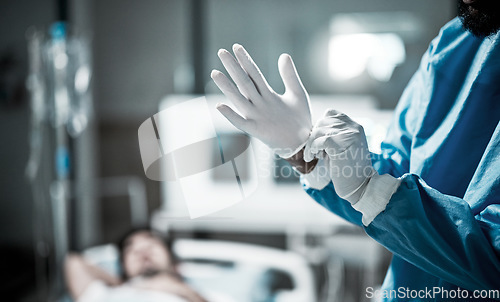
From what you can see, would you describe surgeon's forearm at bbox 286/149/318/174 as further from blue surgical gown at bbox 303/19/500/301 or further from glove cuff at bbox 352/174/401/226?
glove cuff at bbox 352/174/401/226

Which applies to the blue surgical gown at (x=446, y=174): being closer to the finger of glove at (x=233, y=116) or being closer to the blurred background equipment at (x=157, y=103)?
the finger of glove at (x=233, y=116)

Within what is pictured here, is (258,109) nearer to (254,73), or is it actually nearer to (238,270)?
(254,73)

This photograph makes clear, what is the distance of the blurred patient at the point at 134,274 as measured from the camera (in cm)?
184

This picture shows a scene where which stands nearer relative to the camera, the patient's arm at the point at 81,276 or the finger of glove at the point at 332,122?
the finger of glove at the point at 332,122

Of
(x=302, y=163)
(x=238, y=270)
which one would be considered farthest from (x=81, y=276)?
(x=302, y=163)

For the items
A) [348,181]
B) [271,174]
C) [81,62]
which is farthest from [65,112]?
[348,181]

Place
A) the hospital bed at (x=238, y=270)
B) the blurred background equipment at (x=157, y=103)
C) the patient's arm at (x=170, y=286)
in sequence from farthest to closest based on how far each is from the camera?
the blurred background equipment at (x=157, y=103), the hospital bed at (x=238, y=270), the patient's arm at (x=170, y=286)

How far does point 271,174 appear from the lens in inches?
104

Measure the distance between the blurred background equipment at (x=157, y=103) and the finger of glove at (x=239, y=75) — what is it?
1558 millimetres

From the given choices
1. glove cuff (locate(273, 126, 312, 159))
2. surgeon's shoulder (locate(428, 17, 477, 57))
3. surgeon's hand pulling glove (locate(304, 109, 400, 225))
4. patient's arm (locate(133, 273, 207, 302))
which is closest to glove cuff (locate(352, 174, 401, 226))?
surgeon's hand pulling glove (locate(304, 109, 400, 225))

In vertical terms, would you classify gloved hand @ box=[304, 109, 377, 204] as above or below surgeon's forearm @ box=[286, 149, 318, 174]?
above

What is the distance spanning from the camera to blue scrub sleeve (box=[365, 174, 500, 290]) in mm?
633

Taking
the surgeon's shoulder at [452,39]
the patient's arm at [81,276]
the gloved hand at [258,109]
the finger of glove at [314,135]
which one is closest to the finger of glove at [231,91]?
the gloved hand at [258,109]

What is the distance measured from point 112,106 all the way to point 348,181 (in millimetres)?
2743
